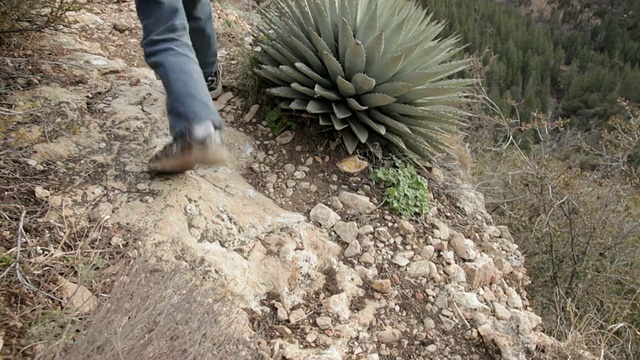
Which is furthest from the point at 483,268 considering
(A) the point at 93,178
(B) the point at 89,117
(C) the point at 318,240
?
(B) the point at 89,117

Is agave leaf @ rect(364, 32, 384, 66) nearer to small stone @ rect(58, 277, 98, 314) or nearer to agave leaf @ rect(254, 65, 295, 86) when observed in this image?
agave leaf @ rect(254, 65, 295, 86)

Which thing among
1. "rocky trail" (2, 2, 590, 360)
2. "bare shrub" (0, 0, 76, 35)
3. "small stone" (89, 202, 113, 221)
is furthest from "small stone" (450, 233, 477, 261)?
"bare shrub" (0, 0, 76, 35)

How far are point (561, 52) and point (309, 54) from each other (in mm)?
62759

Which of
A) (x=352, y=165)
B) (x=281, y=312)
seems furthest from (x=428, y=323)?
(x=352, y=165)

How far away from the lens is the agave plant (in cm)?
303

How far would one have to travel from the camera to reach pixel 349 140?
3.12 metres

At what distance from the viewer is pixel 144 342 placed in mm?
1460

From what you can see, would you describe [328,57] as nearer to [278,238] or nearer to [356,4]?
[356,4]

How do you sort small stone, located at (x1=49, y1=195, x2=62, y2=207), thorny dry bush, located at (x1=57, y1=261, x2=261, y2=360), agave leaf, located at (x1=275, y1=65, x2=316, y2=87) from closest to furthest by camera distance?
thorny dry bush, located at (x1=57, y1=261, x2=261, y2=360) → small stone, located at (x1=49, y1=195, x2=62, y2=207) → agave leaf, located at (x1=275, y1=65, x2=316, y2=87)

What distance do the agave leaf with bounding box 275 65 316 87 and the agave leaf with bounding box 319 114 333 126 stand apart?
18 centimetres

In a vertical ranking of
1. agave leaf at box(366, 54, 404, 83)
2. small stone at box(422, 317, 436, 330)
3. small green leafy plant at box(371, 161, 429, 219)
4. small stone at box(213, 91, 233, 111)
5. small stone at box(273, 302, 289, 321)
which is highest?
agave leaf at box(366, 54, 404, 83)

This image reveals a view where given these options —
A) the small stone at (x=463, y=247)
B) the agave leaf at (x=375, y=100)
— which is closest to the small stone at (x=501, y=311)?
the small stone at (x=463, y=247)

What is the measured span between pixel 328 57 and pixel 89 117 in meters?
1.23

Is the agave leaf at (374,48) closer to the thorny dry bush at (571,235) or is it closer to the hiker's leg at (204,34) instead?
the hiker's leg at (204,34)
